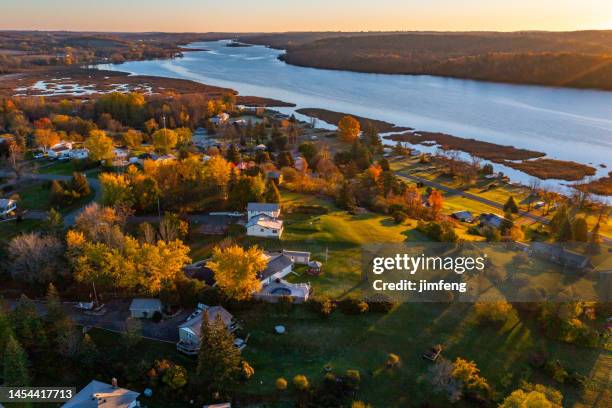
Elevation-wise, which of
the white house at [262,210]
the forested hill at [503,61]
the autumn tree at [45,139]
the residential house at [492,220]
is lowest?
the residential house at [492,220]

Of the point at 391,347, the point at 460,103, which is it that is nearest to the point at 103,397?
the point at 391,347

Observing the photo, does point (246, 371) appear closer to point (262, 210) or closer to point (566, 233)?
point (262, 210)

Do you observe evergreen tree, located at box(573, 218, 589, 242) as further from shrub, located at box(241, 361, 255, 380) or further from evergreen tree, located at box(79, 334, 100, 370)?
evergreen tree, located at box(79, 334, 100, 370)

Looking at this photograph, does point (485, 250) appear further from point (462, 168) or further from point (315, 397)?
point (462, 168)

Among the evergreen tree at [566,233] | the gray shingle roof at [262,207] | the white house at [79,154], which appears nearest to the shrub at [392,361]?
the gray shingle roof at [262,207]

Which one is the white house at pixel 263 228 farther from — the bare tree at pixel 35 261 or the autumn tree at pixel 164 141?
the autumn tree at pixel 164 141

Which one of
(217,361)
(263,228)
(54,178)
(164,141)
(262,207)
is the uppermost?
(164,141)

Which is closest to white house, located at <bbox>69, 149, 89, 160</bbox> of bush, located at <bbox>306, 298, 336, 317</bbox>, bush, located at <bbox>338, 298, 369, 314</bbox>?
bush, located at <bbox>306, 298, 336, 317</bbox>

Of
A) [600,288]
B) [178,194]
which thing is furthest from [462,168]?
[178,194]
